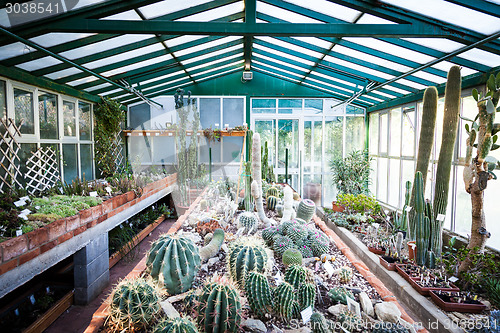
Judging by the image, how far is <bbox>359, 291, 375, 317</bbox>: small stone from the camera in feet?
6.36

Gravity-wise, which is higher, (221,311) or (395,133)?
(395,133)

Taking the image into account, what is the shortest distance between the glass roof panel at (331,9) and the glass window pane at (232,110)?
15.7ft

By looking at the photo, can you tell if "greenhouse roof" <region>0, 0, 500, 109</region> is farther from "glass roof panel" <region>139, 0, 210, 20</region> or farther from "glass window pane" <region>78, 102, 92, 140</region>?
"glass window pane" <region>78, 102, 92, 140</region>

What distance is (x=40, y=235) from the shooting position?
2574 mm

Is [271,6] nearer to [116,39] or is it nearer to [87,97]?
[116,39]

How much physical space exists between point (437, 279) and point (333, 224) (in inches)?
115

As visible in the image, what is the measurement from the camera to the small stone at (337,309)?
1.89m

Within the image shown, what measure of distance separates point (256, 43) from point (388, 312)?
5.90 m

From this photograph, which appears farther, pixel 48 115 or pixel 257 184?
pixel 48 115

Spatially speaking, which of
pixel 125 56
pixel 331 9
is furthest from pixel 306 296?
pixel 125 56

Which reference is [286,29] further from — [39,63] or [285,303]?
[39,63]

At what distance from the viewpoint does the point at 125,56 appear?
200 inches

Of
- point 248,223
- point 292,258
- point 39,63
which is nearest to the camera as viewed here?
point 292,258

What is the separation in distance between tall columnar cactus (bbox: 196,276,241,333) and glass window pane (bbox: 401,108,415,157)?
6144 millimetres
